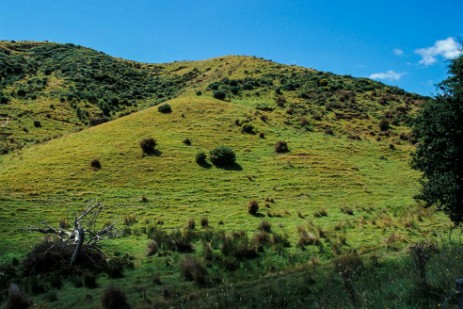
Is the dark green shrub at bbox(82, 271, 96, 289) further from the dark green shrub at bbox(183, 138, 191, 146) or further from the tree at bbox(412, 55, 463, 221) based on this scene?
the dark green shrub at bbox(183, 138, 191, 146)

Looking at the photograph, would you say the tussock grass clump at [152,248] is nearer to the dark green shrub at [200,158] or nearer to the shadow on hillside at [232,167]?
the shadow on hillside at [232,167]

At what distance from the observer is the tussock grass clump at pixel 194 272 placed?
14.8 meters

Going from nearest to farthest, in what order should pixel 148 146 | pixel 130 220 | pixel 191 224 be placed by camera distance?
pixel 191 224, pixel 130 220, pixel 148 146

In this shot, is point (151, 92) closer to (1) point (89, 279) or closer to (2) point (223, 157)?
(2) point (223, 157)

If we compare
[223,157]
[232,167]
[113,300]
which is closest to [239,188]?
[232,167]

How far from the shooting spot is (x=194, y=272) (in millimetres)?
15094

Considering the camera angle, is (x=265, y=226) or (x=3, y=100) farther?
(x=3, y=100)

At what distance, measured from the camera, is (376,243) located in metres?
19.6

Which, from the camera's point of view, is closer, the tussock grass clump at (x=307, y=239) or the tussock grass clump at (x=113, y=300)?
the tussock grass clump at (x=113, y=300)

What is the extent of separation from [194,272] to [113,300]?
3630 millimetres

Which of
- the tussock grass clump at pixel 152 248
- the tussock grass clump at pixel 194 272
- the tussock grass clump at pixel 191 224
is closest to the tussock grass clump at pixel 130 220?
the tussock grass clump at pixel 191 224

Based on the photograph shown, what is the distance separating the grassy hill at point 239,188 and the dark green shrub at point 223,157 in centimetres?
85

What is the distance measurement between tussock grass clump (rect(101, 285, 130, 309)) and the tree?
13.1 meters

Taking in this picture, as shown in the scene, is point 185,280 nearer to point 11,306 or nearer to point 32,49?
point 11,306
